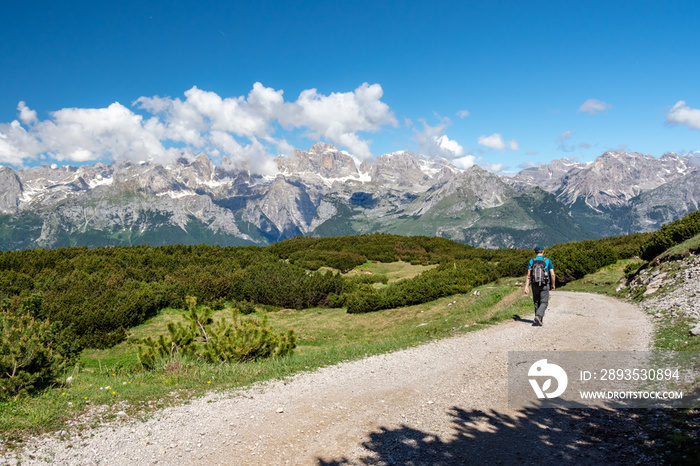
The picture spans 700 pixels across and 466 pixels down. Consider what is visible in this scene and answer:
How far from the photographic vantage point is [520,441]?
17.9 ft

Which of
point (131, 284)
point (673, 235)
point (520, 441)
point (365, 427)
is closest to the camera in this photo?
point (520, 441)

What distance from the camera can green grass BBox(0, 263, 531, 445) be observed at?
6.53 meters

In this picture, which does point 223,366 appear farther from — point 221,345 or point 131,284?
point 131,284

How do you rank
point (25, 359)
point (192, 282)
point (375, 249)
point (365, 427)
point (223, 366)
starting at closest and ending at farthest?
point (365, 427)
point (25, 359)
point (223, 366)
point (192, 282)
point (375, 249)

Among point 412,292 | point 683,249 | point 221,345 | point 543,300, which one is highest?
point 683,249

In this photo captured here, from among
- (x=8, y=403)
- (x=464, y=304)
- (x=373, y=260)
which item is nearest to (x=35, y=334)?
(x=8, y=403)

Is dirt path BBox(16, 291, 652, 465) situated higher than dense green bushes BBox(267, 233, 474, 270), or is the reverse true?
dense green bushes BBox(267, 233, 474, 270)

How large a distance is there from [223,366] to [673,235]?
78.9ft

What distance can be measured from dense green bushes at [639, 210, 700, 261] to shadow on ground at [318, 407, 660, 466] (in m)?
19.9

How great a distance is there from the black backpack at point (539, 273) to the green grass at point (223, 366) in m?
2.10

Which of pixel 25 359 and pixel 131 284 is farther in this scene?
pixel 131 284

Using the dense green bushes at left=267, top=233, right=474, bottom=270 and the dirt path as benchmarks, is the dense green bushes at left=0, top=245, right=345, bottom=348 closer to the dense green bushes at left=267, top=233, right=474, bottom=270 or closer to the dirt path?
the dense green bushes at left=267, top=233, right=474, bottom=270

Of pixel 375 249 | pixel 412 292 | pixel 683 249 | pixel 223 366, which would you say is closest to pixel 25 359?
pixel 223 366

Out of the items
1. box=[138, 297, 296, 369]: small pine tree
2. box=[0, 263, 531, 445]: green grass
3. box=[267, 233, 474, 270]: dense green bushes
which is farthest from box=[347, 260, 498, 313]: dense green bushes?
box=[267, 233, 474, 270]: dense green bushes
